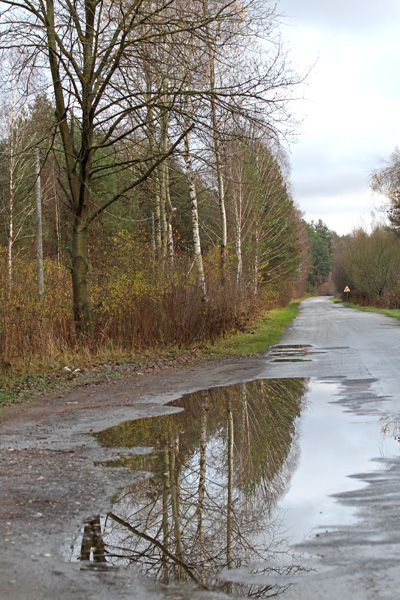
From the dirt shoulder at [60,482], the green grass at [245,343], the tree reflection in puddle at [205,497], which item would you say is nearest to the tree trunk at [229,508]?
the tree reflection in puddle at [205,497]

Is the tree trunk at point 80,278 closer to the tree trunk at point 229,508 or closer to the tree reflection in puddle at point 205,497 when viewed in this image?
the tree reflection in puddle at point 205,497

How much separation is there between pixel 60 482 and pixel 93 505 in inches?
28.9

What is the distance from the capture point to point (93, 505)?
4.89m

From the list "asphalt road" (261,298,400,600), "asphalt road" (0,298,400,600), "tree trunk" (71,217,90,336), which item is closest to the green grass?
"tree trunk" (71,217,90,336)

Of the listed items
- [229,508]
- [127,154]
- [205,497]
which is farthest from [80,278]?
[229,508]

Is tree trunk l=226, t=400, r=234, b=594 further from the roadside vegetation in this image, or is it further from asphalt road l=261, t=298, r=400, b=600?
the roadside vegetation

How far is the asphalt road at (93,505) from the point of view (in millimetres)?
3398

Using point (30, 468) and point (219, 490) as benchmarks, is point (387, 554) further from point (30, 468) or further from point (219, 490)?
point (30, 468)

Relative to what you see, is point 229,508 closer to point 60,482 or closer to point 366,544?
point 366,544

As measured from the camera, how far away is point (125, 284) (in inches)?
703

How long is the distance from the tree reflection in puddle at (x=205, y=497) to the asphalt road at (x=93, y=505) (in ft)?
0.72

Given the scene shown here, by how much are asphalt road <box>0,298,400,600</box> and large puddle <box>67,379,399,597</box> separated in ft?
0.54

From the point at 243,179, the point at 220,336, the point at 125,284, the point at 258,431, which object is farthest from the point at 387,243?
the point at 258,431

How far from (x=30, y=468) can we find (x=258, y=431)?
2.89 meters
